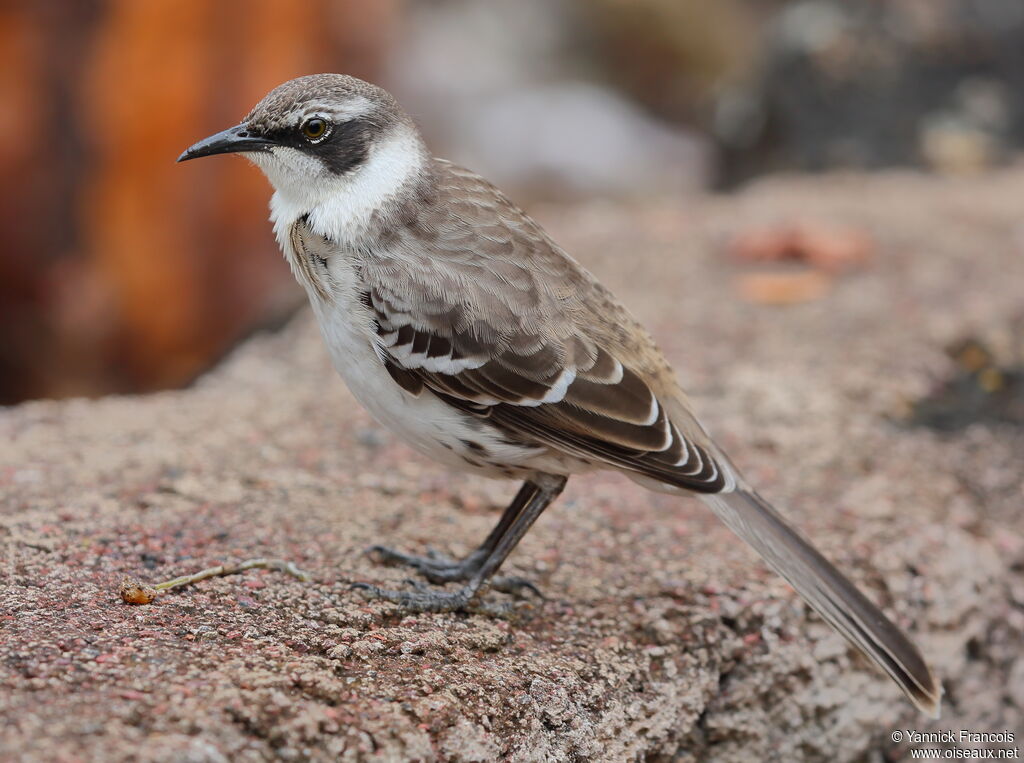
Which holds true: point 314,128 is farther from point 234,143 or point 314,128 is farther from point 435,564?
point 435,564

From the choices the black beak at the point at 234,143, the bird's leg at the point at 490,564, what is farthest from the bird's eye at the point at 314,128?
the bird's leg at the point at 490,564

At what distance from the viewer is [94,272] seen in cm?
967

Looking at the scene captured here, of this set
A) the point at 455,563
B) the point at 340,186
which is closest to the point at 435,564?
the point at 455,563

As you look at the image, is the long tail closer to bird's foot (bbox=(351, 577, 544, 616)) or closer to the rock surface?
the rock surface

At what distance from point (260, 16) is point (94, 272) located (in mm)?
2495

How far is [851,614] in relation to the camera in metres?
3.55

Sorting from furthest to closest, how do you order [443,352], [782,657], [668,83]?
[668,83] < [782,657] < [443,352]

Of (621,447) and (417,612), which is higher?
(621,447)

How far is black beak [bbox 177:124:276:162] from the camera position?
372 centimetres

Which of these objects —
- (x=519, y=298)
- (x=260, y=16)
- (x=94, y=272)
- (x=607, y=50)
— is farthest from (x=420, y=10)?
(x=519, y=298)

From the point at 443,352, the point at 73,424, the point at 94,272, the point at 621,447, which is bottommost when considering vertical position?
the point at 94,272

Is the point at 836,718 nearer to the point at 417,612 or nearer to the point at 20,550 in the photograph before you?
the point at 417,612

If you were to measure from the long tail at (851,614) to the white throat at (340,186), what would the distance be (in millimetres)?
1583

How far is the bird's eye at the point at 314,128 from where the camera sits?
12.1 feet
